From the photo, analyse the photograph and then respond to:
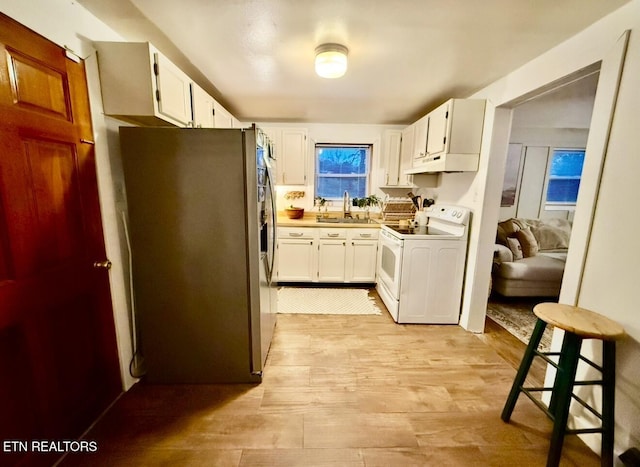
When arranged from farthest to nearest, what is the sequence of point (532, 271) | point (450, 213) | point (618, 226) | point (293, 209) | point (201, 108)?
point (293, 209)
point (532, 271)
point (450, 213)
point (201, 108)
point (618, 226)

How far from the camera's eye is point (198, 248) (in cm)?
168

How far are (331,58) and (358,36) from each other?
0.69ft

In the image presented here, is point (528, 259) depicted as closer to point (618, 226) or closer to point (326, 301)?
point (618, 226)

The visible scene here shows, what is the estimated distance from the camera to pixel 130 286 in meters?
1.73

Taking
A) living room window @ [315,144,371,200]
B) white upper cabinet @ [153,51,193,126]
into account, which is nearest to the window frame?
living room window @ [315,144,371,200]

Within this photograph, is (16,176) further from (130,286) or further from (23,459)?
(23,459)

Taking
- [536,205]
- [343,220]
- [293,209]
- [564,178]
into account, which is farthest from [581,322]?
[564,178]

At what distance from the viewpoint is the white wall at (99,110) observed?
3.84 ft

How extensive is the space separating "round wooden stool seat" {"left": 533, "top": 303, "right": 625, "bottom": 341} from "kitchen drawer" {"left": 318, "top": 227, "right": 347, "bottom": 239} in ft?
7.38

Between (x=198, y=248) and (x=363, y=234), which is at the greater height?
(x=198, y=248)

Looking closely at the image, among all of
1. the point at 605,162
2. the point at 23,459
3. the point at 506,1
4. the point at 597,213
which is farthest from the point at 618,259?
the point at 23,459

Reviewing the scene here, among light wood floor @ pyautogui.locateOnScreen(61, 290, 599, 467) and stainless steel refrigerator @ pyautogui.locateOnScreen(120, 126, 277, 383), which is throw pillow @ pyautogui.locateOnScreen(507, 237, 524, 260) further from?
stainless steel refrigerator @ pyautogui.locateOnScreen(120, 126, 277, 383)

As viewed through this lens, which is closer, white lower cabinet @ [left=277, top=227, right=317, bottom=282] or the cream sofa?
the cream sofa

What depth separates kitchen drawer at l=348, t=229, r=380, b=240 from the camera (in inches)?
134
